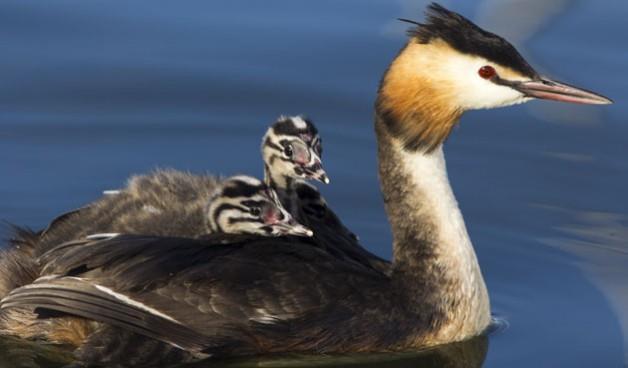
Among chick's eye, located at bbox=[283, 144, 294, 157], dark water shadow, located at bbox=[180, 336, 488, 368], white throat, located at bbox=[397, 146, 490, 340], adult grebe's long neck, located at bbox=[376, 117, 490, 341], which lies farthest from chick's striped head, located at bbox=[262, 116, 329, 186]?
dark water shadow, located at bbox=[180, 336, 488, 368]

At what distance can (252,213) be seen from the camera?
9.24 metres

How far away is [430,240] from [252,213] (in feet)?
2.73

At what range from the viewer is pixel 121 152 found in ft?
37.0

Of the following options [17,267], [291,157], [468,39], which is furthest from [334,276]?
[17,267]

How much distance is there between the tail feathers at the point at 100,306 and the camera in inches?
347

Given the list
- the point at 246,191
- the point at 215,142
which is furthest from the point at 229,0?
the point at 246,191

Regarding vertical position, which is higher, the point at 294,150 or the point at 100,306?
the point at 294,150

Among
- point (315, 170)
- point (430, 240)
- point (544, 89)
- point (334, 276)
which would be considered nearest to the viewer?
point (334, 276)

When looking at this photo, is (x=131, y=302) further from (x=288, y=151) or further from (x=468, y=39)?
(x=468, y=39)

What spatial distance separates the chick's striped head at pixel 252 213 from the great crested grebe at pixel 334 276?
7 centimetres

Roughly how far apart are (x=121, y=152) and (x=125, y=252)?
2.37 metres

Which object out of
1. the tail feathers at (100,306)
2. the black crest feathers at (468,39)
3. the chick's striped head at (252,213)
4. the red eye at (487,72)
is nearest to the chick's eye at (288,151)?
the chick's striped head at (252,213)

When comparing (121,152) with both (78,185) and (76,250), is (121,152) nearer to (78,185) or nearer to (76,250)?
(78,185)

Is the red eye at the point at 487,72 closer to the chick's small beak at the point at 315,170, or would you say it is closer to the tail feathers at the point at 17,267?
the chick's small beak at the point at 315,170
